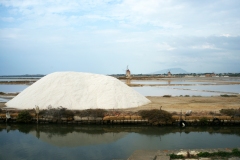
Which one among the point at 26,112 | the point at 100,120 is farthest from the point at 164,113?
the point at 26,112

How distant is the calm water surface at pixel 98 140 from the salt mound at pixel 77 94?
2463 millimetres

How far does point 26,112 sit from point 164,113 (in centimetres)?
793

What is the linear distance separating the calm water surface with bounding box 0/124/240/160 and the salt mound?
8.08 ft

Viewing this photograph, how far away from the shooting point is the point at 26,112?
13.0 meters

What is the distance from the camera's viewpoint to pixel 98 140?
33.8 ft

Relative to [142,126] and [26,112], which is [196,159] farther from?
[26,112]

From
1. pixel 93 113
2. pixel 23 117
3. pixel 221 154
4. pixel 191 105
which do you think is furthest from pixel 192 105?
pixel 23 117

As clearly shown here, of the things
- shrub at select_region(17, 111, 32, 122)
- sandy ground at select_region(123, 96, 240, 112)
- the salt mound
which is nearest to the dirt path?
sandy ground at select_region(123, 96, 240, 112)

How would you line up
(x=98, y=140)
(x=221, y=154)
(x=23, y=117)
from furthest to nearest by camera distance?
(x=23, y=117)
(x=98, y=140)
(x=221, y=154)

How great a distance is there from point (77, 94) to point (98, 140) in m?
5.85

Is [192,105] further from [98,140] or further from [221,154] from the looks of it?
[221,154]

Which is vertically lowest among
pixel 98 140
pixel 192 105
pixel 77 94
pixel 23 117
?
pixel 98 140

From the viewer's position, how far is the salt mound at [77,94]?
14.9 metres

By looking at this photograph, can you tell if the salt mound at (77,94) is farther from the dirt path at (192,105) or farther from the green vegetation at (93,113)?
the green vegetation at (93,113)
